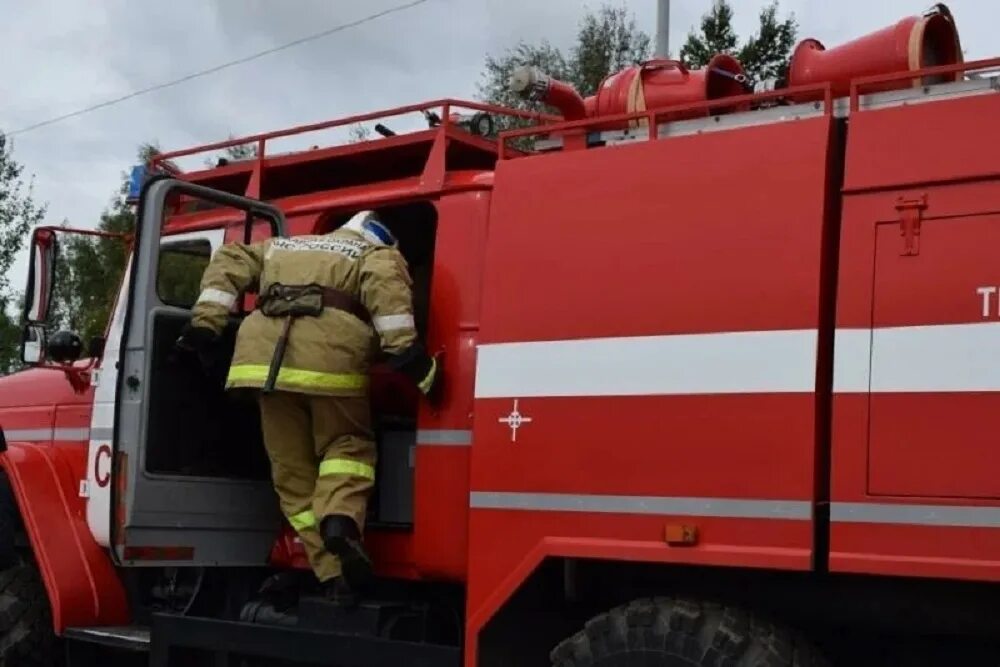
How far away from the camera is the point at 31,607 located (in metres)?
→ 5.33

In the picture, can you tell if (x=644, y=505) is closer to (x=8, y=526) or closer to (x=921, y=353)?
(x=921, y=353)

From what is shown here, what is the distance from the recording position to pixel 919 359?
10.5ft

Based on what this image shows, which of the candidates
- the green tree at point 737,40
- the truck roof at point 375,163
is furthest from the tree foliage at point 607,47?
the truck roof at point 375,163

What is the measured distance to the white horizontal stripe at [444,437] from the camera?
415cm

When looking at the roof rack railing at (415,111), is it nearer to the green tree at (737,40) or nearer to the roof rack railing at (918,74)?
the roof rack railing at (918,74)

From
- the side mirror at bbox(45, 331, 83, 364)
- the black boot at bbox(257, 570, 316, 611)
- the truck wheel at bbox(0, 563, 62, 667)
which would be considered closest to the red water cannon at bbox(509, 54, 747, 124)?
the black boot at bbox(257, 570, 316, 611)

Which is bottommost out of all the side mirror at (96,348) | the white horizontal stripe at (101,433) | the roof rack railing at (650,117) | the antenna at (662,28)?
the white horizontal stripe at (101,433)

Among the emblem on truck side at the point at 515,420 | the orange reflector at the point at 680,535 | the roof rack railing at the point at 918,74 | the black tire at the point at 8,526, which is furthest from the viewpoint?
the black tire at the point at 8,526

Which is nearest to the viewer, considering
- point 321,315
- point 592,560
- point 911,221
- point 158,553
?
point 911,221

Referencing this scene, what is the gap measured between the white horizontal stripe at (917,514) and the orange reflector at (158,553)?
Answer: 8.75 feet

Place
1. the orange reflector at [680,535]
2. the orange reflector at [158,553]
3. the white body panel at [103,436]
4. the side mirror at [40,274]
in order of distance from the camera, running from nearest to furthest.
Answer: the orange reflector at [680,535]
the orange reflector at [158,553]
the white body panel at [103,436]
the side mirror at [40,274]

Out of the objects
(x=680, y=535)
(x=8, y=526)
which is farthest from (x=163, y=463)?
(x=680, y=535)

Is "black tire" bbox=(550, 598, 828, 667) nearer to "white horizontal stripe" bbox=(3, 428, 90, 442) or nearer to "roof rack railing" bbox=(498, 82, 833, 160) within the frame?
"roof rack railing" bbox=(498, 82, 833, 160)

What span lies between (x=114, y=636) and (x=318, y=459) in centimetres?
129
